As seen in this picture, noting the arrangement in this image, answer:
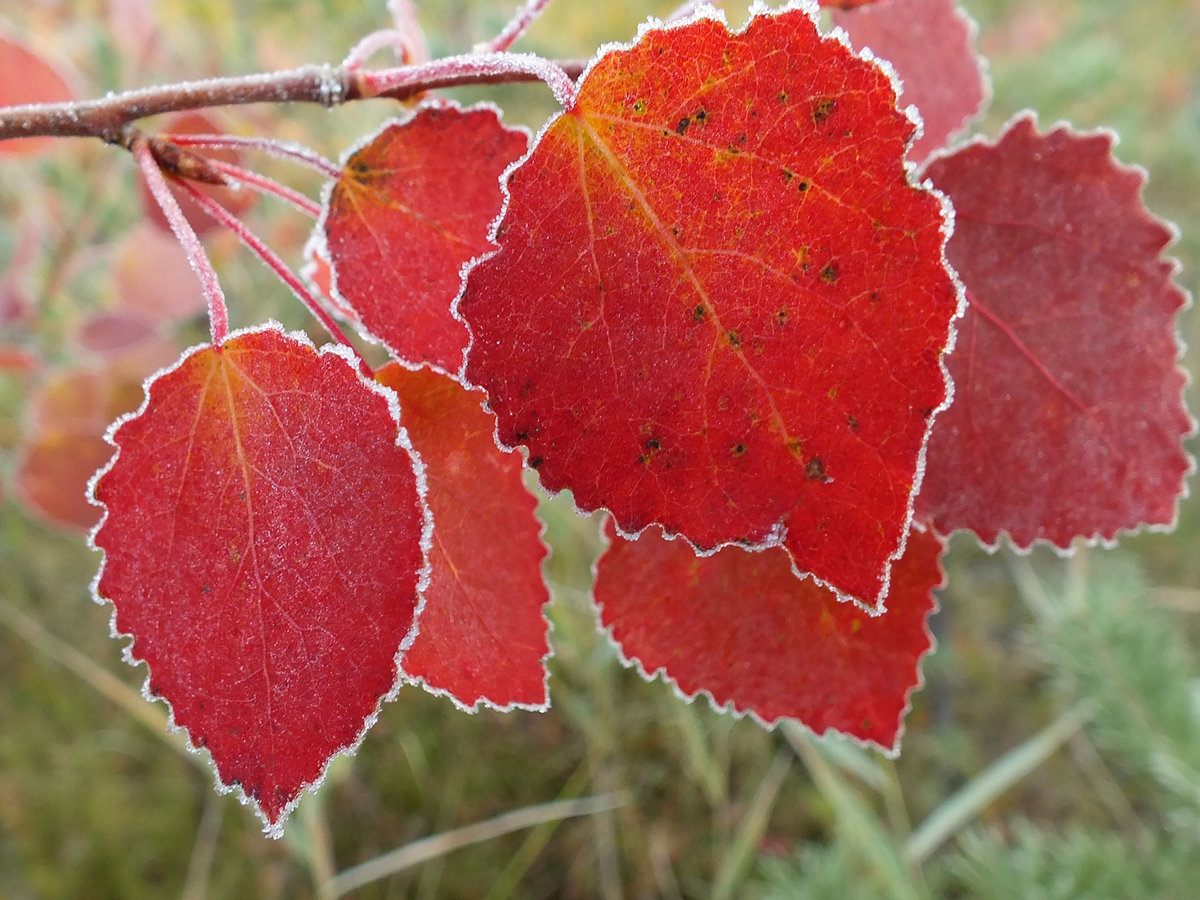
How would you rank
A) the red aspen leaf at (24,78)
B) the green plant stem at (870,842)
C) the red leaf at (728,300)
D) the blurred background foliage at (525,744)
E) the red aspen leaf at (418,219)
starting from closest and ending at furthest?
the red leaf at (728,300), the red aspen leaf at (418,219), the red aspen leaf at (24,78), the green plant stem at (870,842), the blurred background foliage at (525,744)

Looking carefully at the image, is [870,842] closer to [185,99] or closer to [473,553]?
[473,553]

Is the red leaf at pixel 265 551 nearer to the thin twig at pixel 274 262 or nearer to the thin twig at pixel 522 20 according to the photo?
the thin twig at pixel 274 262

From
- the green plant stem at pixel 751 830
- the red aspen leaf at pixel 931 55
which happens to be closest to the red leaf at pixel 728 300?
the red aspen leaf at pixel 931 55

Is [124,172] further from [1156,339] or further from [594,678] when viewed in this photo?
[1156,339]

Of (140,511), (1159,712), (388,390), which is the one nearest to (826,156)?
(388,390)

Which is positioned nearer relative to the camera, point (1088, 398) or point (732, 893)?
point (1088, 398)
